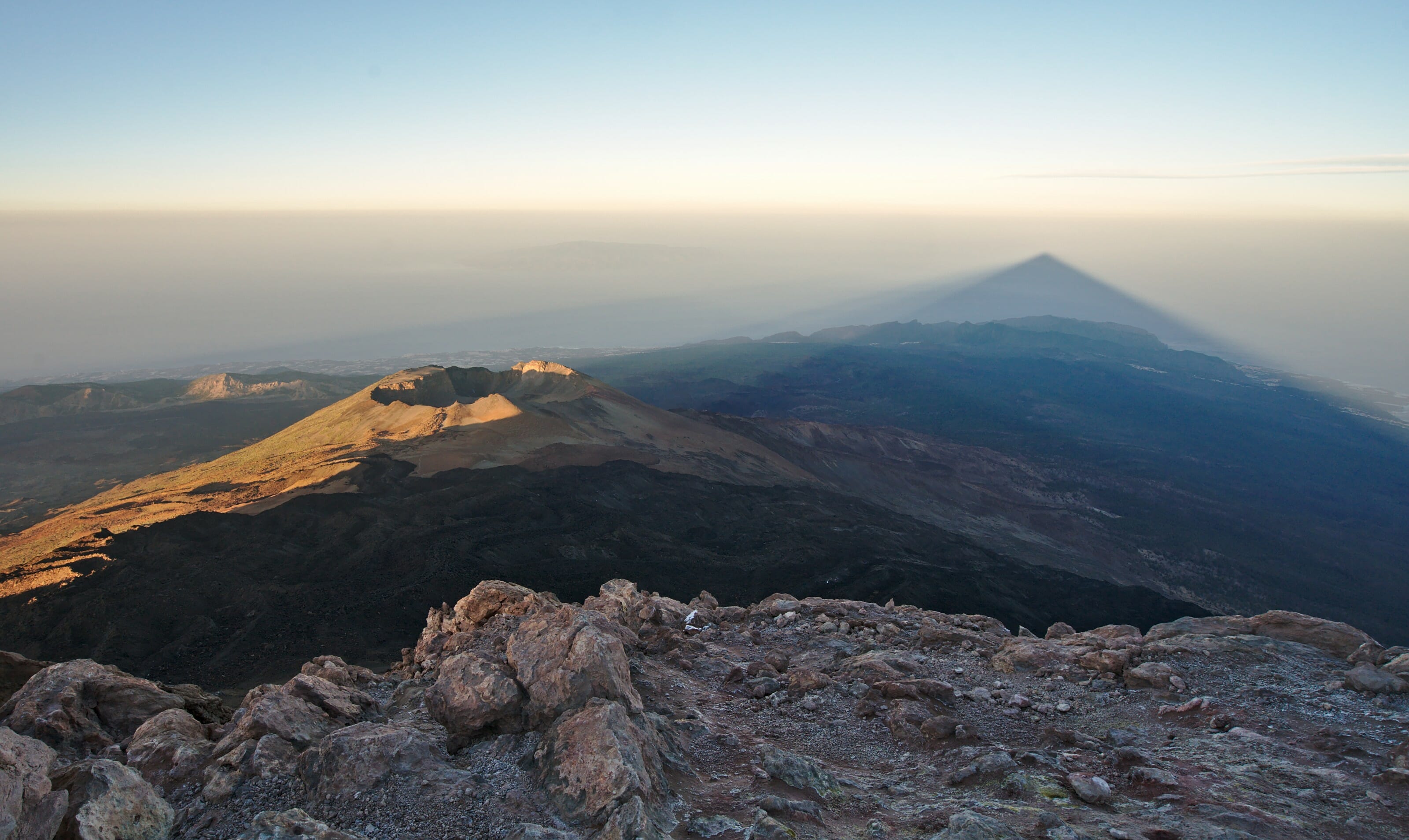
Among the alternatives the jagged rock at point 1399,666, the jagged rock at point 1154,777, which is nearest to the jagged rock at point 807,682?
the jagged rock at point 1154,777

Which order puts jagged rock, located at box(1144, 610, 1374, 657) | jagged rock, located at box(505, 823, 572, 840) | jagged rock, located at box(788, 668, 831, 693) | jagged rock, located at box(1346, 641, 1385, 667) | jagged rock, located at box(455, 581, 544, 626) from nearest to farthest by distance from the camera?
jagged rock, located at box(505, 823, 572, 840) → jagged rock, located at box(1346, 641, 1385, 667) → jagged rock, located at box(788, 668, 831, 693) → jagged rock, located at box(1144, 610, 1374, 657) → jagged rock, located at box(455, 581, 544, 626)

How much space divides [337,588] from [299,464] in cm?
1595

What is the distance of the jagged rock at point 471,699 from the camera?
708 cm

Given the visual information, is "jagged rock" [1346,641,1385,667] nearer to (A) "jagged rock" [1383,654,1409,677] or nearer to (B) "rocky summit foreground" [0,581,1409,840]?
(B) "rocky summit foreground" [0,581,1409,840]

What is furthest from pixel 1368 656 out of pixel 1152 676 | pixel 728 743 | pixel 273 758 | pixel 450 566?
pixel 450 566

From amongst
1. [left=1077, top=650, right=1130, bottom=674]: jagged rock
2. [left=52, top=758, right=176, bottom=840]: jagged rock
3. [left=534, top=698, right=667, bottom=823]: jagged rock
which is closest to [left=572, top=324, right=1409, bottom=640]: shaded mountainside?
[left=1077, top=650, right=1130, bottom=674]: jagged rock

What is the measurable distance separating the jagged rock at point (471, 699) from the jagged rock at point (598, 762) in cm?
66

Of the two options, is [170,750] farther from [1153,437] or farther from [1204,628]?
[1153,437]

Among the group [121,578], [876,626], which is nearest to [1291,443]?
[876,626]

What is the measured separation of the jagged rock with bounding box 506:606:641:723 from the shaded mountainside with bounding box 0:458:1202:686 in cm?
1516

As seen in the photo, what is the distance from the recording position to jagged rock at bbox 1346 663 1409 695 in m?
8.25

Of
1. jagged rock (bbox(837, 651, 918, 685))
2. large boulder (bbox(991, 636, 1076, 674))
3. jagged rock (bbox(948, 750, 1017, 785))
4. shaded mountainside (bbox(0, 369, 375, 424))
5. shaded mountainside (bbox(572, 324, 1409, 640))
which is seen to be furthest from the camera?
shaded mountainside (bbox(0, 369, 375, 424))

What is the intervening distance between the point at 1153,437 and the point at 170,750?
322 ft

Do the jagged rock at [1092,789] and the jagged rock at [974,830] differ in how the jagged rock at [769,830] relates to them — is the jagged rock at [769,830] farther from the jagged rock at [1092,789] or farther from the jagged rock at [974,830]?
the jagged rock at [1092,789]
